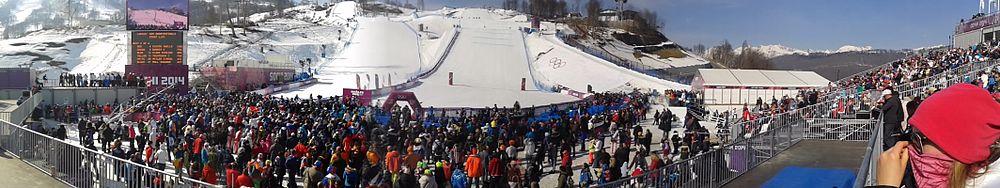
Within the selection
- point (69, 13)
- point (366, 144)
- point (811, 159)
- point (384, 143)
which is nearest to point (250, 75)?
point (384, 143)

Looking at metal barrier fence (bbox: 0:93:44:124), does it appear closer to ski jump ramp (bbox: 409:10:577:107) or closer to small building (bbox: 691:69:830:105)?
ski jump ramp (bbox: 409:10:577:107)

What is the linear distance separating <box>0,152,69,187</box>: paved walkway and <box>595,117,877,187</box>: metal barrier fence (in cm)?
423

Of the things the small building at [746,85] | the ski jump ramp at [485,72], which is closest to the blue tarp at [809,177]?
the ski jump ramp at [485,72]

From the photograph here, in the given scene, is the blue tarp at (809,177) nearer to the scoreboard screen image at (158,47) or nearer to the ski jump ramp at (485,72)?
the ski jump ramp at (485,72)

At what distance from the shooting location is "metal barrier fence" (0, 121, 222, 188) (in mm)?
5707

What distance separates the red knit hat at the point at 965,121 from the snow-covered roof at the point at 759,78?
19650 mm

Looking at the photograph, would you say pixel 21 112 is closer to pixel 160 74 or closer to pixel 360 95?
pixel 360 95

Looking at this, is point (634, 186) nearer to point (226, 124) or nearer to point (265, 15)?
point (226, 124)

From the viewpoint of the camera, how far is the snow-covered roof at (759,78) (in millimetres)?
20727

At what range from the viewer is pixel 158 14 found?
18266 millimetres

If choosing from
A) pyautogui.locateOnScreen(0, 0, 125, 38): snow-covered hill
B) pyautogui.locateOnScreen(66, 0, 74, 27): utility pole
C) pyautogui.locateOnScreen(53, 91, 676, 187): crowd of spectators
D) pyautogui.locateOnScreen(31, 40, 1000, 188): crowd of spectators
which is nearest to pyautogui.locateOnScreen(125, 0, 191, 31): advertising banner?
pyautogui.locateOnScreen(31, 40, 1000, 188): crowd of spectators

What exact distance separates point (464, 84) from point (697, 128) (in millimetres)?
7025

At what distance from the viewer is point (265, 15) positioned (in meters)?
32.2

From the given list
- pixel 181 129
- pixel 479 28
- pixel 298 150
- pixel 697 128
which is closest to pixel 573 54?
pixel 479 28
